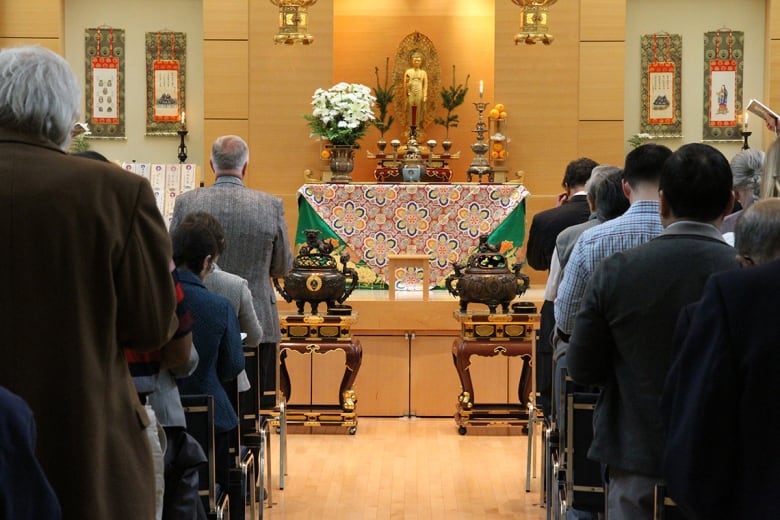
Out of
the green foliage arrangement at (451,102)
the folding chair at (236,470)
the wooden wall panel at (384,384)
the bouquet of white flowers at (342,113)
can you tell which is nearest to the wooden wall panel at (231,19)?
the bouquet of white flowers at (342,113)

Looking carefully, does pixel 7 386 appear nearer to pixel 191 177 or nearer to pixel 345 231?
pixel 345 231

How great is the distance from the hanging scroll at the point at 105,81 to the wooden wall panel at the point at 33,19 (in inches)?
13.0

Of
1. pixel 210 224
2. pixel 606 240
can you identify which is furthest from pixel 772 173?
pixel 210 224

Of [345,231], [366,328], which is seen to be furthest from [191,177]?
[366,328]

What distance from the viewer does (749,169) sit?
16.8ft

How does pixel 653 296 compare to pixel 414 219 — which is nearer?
pixel 653 296

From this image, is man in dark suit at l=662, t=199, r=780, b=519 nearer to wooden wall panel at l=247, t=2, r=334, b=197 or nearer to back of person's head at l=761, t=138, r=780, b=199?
back of person's head at l=761, t=138, r=780, b=199

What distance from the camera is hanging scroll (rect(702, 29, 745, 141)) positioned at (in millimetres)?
11727

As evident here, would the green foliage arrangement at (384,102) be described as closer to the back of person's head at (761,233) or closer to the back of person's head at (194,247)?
the back of person's head at (194,247)

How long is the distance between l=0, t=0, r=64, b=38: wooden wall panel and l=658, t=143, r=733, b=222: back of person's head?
31.3ft

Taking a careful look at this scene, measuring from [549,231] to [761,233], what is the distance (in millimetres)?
3756

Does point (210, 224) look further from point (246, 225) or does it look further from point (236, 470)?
point (246, 225)

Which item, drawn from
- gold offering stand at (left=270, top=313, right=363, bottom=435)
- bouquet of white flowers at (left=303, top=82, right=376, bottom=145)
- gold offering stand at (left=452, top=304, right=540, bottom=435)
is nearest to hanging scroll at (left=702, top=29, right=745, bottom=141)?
bouquet of white flowers at (left=303, top=82, right=376, bottom=145)

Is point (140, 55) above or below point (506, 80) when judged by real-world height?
above
